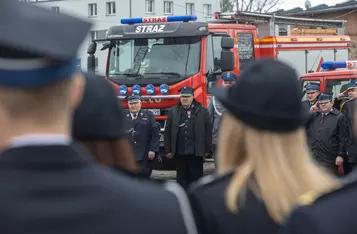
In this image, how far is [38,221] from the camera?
1701 millimetres

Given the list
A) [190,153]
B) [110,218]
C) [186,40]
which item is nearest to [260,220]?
[110,218]

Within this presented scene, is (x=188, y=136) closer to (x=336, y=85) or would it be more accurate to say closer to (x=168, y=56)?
(x=168, y=56)

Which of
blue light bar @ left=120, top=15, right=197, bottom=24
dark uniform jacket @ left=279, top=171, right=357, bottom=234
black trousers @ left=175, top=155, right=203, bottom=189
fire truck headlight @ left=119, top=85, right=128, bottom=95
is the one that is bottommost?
black trousers @ left=175, top=155, right=203, bottom=189

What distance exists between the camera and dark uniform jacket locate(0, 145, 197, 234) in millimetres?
1708

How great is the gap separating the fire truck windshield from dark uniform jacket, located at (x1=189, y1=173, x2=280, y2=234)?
32.3ft

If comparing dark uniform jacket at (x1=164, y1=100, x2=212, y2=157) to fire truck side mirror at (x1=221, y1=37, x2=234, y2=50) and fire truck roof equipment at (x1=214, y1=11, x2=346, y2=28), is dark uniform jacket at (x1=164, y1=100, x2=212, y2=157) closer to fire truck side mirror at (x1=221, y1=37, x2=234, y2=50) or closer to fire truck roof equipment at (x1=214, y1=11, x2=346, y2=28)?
fire truck side mirror at (x1=221, y1=37, x2=234, y2=50)

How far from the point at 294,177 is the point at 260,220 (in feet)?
0.71

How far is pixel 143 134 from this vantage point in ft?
33.2

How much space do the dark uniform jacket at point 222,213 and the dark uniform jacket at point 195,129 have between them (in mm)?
7383

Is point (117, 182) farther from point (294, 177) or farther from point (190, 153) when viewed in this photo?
point (190, 153)

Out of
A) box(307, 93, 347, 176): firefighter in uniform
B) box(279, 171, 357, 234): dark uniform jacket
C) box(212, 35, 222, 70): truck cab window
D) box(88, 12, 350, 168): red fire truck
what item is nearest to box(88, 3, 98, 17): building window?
box(88, 12, 350, 168): red fire truck

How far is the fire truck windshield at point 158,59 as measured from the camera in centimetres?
1284

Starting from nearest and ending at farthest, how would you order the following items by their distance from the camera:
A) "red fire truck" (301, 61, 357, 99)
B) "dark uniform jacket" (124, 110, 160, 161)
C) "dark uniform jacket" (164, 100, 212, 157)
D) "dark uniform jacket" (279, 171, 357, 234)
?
"dark uniform jacket" (279, 171, 357, 234), "dark uniform jacket" (124, 110, 160, 161), "dark uniform jacket" (164, 100, 212, 157), "red fire truck" (301, 61, 357, 99)

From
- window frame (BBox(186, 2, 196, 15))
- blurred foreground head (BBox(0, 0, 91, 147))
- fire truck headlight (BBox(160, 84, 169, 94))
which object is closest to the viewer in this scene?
blurred foreground head (BBox(0, 0, 91, 147))
